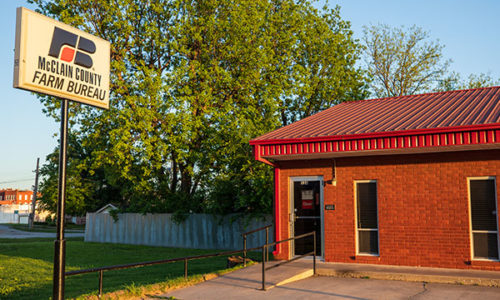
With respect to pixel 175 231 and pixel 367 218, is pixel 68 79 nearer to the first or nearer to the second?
pixel 367 218

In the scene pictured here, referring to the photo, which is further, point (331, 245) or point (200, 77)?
point (200, 77)

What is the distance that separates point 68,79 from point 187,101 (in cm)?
1801

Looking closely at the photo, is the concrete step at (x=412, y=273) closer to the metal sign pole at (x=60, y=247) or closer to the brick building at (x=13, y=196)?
the metal sign pole at (x=60, y=247)

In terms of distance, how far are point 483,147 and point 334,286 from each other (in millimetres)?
4860

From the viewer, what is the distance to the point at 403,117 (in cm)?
1298

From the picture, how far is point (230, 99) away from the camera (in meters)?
24.9

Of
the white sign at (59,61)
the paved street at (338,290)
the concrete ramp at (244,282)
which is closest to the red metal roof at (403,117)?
the concrete ramp at (244,282)

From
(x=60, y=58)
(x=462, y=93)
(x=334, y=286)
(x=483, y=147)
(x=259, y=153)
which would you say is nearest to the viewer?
(x=60, y=58)

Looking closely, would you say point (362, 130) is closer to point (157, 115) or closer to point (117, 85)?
point (157, 115)

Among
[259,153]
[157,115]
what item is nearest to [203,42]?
[157,115]

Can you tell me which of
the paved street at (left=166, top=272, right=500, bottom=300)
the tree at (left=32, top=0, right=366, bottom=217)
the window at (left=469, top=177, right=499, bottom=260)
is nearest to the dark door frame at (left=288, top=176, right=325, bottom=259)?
the paved street at (left=166, top=272, right=500, bottom=300)

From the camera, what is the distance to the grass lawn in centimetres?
1143

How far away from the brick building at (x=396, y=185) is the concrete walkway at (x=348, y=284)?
68 centimetres

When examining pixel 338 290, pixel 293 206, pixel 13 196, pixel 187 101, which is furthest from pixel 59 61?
pixel 13 196
